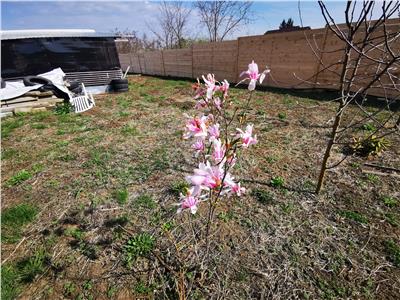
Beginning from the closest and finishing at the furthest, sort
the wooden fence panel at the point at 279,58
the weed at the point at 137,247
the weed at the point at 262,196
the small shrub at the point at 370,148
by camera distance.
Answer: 1. the weed at the point at 137,247
2. the weed at the point at 262,196
3. the small shrub at the point at 370,148
4. the wooden fence panel at the point at 279,58

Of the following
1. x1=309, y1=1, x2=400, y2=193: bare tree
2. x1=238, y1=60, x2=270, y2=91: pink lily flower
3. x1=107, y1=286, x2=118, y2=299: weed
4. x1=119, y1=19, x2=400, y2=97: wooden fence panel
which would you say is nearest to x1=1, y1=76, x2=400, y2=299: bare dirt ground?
x1=107, y1=286, x2=118, y2=299: weed

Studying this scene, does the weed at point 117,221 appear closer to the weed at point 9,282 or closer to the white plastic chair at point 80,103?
the weed at point 9,282

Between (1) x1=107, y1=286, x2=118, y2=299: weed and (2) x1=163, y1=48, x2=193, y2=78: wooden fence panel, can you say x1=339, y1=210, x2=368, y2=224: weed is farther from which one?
(2) x1=163, y1=48, x2=193, y2=78: wooden fence panel

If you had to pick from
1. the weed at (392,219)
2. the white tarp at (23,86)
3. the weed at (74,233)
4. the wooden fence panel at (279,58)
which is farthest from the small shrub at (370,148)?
the white tarp at (23,86)

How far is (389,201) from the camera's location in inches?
105

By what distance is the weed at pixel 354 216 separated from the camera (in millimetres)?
2432

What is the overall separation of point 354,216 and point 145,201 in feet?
7.66

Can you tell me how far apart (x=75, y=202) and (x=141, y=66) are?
19122mm

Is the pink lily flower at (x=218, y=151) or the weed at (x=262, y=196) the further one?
the weed at (x=262, y=196)

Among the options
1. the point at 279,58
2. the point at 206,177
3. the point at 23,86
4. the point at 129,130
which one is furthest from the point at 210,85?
the point at 23,86

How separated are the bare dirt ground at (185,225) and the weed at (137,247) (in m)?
0.02

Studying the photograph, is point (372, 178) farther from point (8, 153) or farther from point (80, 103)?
point (80, 103)

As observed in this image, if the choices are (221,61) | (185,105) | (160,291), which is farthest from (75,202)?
(221,61)

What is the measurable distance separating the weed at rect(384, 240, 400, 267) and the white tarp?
8.69 meters
